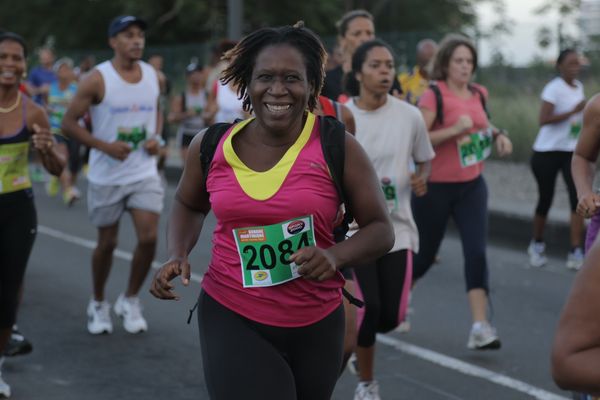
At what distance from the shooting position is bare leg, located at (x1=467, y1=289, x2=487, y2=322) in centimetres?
689

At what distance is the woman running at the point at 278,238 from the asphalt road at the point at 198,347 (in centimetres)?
240

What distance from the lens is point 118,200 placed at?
7402mm

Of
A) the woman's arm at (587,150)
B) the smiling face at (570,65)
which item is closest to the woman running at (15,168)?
the woman's arm at (587,150)

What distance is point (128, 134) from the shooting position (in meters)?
7.45

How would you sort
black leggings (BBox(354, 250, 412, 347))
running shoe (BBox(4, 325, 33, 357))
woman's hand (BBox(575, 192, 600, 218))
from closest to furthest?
woman's hand (BBox(575, 192, 600, 218))
black leggings (BBox(354, 250, 412, 347))
running shoe (BBox(4, 325, 33, 357))

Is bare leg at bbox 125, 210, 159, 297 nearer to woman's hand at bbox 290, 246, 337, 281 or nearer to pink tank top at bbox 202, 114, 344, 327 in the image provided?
pink tank top at bbox 202, 114, 344, 327

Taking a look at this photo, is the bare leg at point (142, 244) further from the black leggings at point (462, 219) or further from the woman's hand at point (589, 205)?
the woman's hand at point (589, 205)

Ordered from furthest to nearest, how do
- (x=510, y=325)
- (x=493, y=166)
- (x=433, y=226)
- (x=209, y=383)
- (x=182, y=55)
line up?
(x=182, y=55) < (x=493, y=166) < (x=510, y=325) < (x=433, y=226) < (x=209, y=383)

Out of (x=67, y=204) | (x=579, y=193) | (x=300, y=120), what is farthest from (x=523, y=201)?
(x=300, y=120)

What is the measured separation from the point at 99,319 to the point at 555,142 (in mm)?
4778

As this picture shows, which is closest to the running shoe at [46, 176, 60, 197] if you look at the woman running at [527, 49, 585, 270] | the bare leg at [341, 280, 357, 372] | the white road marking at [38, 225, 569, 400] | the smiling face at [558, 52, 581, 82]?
the woman running at [527, 49, 585, 270]

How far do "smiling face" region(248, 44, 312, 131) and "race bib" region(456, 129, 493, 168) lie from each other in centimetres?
353

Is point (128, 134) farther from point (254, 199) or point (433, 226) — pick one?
point (254, 199)

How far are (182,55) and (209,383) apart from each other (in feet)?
82.8
